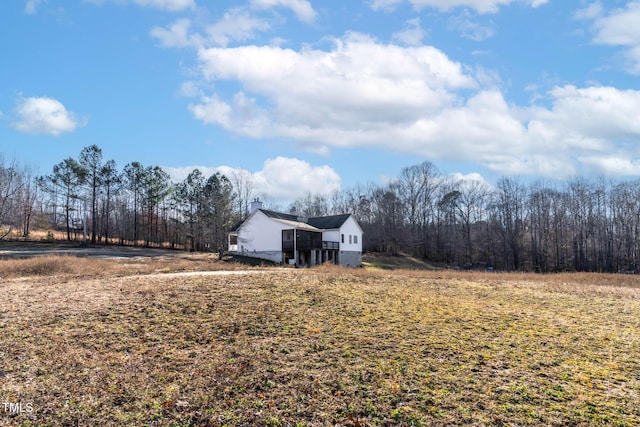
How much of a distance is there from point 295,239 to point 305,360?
31.6 m

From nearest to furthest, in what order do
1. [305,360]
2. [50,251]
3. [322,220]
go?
[305,360] < [50,251] < [322,220]

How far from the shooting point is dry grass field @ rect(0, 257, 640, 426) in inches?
194

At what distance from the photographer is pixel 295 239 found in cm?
3809

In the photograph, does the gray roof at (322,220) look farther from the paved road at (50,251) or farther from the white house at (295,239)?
the paved road at (50,251)

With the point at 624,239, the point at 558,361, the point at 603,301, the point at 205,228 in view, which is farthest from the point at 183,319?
the point at 624,239

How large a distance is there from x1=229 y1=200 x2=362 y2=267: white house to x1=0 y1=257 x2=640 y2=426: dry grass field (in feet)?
88.7

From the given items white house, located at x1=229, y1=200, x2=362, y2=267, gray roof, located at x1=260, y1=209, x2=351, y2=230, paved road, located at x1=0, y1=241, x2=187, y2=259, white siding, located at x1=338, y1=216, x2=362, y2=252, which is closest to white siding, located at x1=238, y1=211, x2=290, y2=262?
white house, located at x1=229, y1=200, x2=362, y2=267

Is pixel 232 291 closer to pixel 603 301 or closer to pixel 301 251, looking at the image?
pixel 603 301

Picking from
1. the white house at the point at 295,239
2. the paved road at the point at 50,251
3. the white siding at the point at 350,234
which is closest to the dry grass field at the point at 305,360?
the paved road at the point at 50,251

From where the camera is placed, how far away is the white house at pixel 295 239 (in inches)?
1535

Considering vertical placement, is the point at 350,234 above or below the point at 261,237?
above

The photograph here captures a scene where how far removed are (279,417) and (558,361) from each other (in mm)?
4859

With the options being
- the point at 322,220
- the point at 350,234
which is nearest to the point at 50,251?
the point at 322,220

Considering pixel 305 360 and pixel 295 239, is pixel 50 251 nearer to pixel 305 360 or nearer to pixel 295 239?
pixel 295 239
